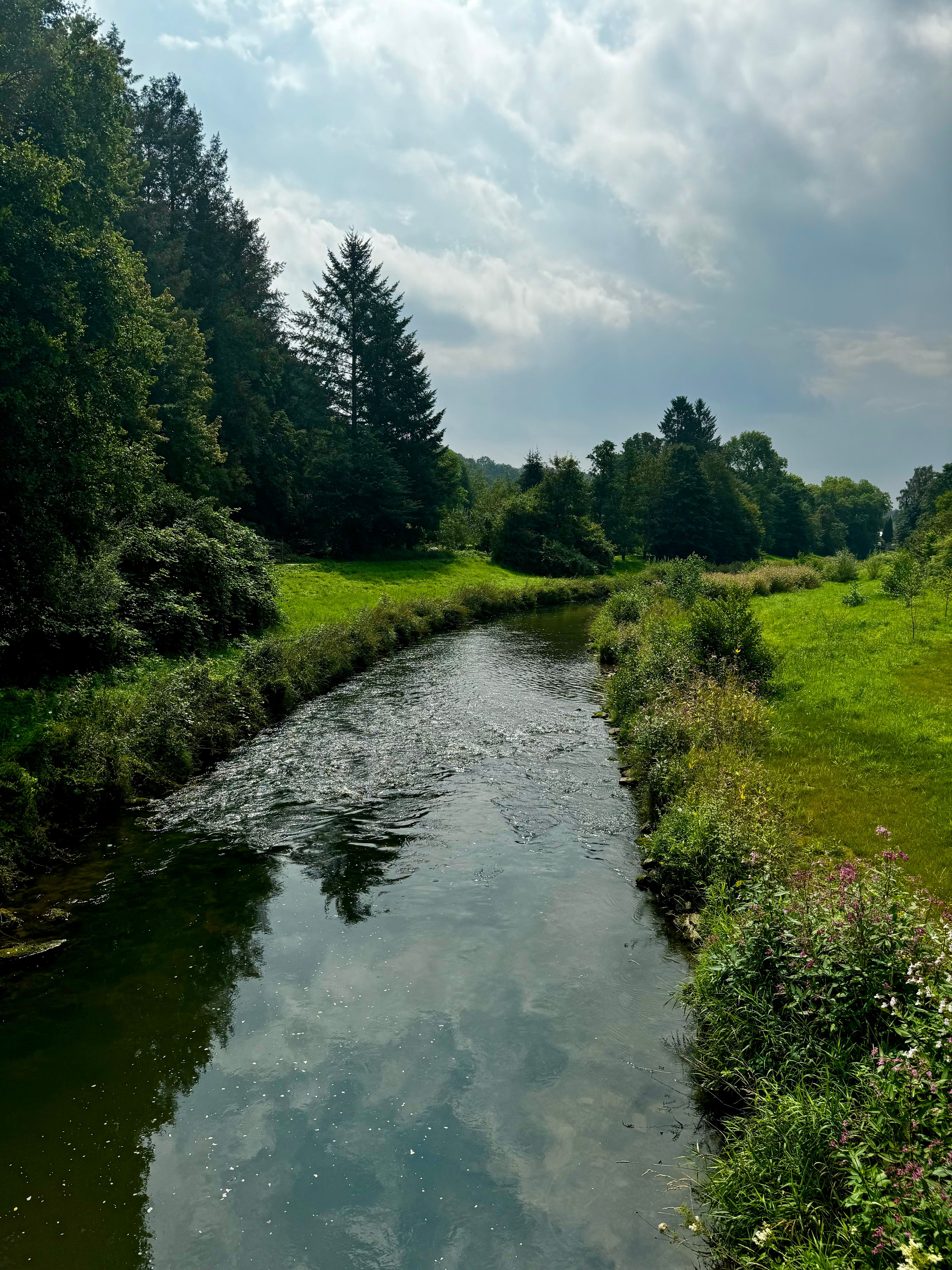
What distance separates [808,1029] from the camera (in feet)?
18.6

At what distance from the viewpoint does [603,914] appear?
31.0 feet

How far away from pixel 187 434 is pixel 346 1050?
1204 inches

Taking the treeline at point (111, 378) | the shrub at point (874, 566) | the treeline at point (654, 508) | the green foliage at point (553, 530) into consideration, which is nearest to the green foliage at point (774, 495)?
the treeline at point (654, 508)

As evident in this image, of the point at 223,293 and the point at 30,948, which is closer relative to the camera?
the point at 30,948

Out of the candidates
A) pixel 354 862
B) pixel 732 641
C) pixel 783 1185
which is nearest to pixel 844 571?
pixel 732 641

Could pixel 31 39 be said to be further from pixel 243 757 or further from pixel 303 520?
pixel 303 520

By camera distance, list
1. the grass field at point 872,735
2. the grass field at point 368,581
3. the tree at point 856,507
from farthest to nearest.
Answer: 1. the tree at point 856,507
2. the grass field at point 368,581
3. the grass field at point 872,735

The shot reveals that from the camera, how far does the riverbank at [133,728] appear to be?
33.7ft

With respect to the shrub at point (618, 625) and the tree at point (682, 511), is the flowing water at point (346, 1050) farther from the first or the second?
the tree at point (682, 511)

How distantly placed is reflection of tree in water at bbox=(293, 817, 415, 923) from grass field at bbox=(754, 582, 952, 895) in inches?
252

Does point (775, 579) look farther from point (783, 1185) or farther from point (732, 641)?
point (783, 1185)

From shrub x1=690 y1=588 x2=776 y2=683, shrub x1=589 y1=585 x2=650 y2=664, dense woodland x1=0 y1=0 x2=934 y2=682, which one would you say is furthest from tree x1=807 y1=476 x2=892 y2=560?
shrub x1=690 y1=588 x2=776 y2=683

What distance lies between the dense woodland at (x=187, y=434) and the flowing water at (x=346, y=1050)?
22.4ft

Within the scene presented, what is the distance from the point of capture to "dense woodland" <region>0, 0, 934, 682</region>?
43.1ft
